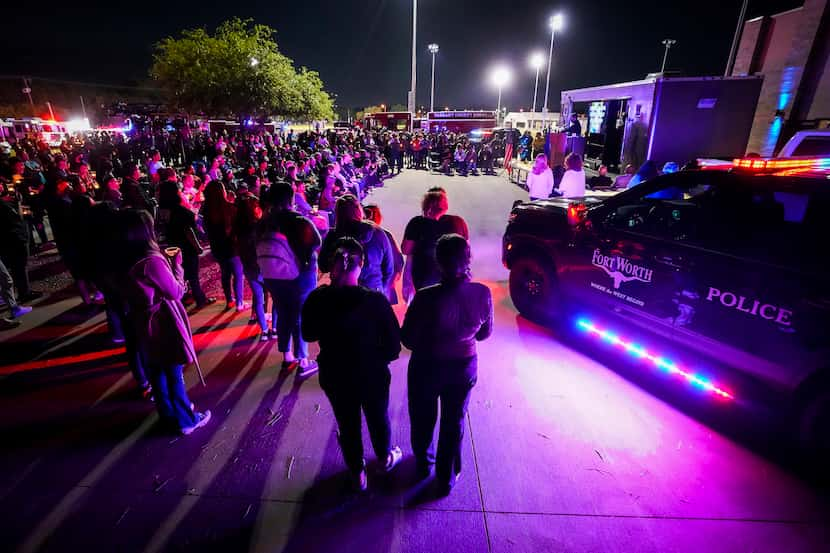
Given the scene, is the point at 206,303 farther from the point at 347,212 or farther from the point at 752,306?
the point at 752,306

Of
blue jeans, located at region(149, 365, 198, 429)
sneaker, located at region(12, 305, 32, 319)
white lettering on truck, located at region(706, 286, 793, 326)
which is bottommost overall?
sneaker, located at region(12, 305, 32, 319)

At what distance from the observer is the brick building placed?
14195 mm

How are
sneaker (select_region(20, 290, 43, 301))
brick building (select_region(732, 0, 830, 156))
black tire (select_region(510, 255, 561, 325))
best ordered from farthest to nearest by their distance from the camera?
brick building (select_region(732, 0, 830, 156)) < sneaker (select_region(20, 290, 43, 301)) < black tire (select_region(510, 255, 561, 325))

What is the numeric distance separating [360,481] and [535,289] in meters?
3.38

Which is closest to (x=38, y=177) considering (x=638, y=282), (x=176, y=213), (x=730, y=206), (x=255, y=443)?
(x=176, y=213)

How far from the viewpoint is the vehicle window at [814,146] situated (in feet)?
20.8

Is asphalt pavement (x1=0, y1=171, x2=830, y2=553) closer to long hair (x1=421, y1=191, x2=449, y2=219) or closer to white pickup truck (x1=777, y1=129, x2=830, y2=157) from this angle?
Answer: long hair (x1=421, y1=191, x2=449, y2=219)

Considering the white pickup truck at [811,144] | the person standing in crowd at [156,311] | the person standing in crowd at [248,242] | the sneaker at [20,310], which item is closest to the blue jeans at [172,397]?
the person standing in crowd at [156,311]

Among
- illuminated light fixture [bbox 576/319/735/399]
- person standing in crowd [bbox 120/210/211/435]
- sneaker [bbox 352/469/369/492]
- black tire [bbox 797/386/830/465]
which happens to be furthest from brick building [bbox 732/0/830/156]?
person standing in crowd [bbox 120/210/211/435]

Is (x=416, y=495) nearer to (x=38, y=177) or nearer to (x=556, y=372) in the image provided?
(x=556, y=372)

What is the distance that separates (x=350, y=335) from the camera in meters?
2.27

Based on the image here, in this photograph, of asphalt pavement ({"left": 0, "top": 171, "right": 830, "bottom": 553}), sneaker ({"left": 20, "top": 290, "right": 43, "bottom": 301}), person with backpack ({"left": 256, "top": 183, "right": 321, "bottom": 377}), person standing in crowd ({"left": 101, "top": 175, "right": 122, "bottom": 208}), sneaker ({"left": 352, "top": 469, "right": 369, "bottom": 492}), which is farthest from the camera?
person standing in crowd ({"left": 101, "top": 175, "right": 122, "bottom": 208})

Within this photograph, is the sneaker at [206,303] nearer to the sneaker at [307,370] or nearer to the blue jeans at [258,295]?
the blue jeans at [258,295]

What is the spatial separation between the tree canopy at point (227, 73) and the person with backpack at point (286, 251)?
22782 mm
